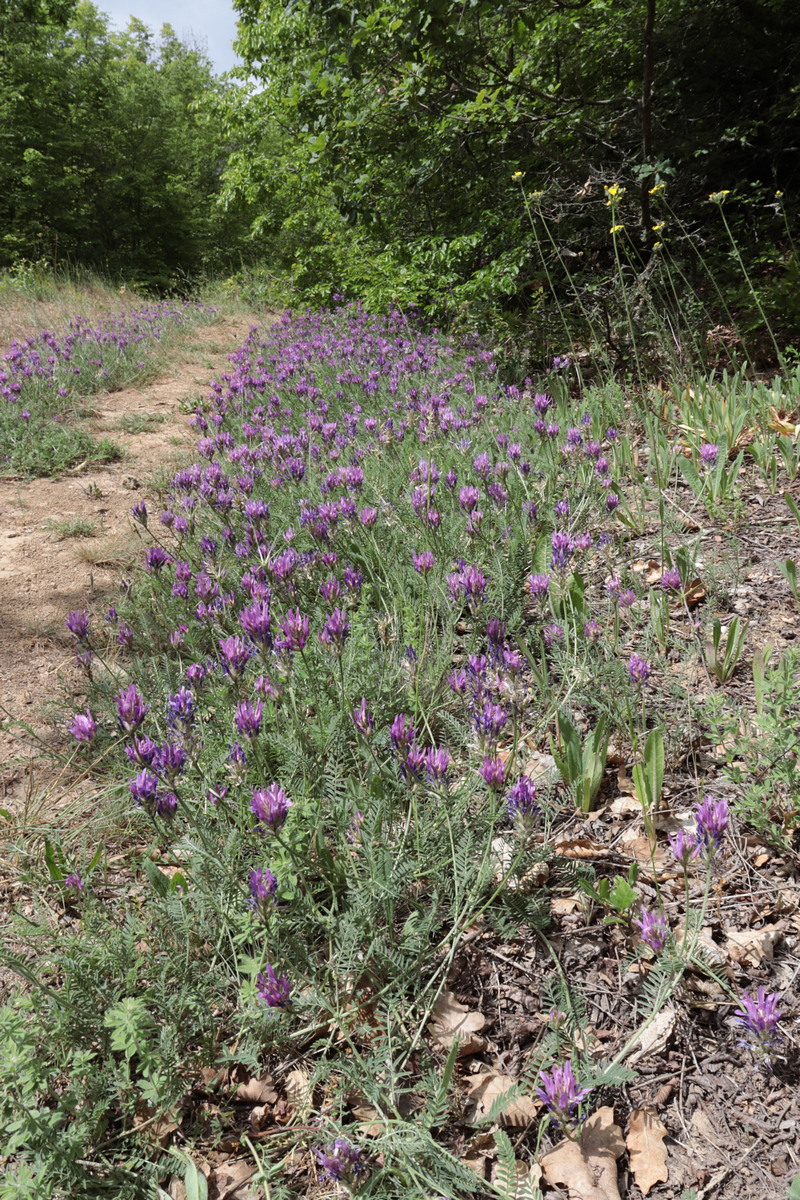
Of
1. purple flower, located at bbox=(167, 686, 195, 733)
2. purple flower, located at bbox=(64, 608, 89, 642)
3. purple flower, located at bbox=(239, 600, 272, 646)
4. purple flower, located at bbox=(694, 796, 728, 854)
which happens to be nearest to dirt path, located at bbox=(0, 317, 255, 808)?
purple flower, located at bbox=(64, 608, 89, 642)

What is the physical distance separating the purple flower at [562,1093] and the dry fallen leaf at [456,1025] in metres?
0.24

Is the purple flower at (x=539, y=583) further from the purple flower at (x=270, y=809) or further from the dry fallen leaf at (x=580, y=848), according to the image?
the purple flower at (x=270, y=809)

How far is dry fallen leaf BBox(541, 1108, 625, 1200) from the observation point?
3.71 feet

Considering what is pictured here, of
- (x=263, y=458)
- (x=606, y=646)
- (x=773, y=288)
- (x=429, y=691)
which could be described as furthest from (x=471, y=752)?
(x=773, y=288)

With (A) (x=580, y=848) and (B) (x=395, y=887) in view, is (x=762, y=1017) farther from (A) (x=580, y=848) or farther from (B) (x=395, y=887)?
(B) (x=395, y=887)

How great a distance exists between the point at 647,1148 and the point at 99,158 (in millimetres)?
27685

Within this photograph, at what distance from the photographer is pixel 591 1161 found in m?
1.17

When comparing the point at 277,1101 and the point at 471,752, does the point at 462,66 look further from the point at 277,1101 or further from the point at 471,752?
the point at 277,1101

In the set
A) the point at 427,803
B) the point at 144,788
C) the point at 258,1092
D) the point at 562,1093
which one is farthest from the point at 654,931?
the point at 144,788

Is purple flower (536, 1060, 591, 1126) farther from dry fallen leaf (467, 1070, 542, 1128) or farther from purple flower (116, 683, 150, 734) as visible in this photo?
purple flower (116, 683, 150, 734)

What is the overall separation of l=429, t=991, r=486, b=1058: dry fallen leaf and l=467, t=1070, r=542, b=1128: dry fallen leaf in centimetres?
6

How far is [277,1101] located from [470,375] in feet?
15.3

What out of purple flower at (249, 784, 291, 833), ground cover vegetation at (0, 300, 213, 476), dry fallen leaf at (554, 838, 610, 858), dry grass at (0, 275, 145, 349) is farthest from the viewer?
dry grass at (0, 275, 145, 349)

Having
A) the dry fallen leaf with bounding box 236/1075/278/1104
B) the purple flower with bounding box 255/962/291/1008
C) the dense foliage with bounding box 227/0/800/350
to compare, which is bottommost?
the dry fallen leaf with bounding box 236/1075/278/1104
